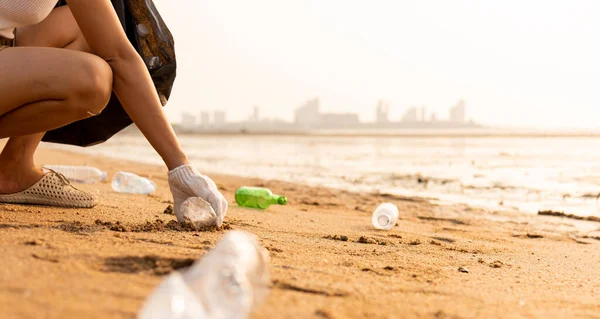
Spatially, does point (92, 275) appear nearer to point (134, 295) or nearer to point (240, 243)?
point (134, 295)

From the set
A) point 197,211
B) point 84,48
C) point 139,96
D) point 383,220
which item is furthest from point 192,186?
point 383,220

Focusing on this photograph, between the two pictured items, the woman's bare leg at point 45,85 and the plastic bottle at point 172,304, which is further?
the woman's bare leg at point 45,85

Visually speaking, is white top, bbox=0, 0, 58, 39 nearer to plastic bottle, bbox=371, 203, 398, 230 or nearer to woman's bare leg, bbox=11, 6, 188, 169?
woman's bare leg, bbox=11, 6, 188, 169

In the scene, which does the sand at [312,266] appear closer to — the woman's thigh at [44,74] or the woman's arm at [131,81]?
the woman's arm at [131,81]

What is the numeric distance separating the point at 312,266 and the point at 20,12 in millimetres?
1393

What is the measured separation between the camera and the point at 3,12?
2176mm

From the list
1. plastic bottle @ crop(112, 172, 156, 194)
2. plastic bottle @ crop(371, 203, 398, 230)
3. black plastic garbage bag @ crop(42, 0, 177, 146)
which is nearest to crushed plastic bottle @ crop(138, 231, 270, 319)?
black plastic garbage bag @ crop(42, 0, 177, 146)

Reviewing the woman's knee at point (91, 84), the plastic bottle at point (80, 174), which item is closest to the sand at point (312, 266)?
the woman's knee at point (91, 84)

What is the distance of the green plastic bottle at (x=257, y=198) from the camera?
4133 millimetres

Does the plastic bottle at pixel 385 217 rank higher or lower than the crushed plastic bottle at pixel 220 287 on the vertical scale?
lower

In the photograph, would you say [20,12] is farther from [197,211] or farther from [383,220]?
[383,220]

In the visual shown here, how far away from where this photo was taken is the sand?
1.38 metres

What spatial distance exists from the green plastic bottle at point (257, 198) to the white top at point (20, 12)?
213cm

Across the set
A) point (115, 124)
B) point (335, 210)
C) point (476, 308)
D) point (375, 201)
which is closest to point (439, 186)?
point (375, 201)
